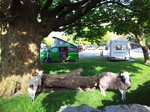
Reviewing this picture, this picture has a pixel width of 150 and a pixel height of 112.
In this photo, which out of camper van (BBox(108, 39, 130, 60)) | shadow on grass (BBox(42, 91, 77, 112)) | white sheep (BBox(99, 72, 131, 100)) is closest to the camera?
shadow on grass (BBox(42, 91, 77, 112))

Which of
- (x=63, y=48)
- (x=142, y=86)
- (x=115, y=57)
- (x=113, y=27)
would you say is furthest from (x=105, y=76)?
(x=115, y=57)

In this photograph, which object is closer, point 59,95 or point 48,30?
point 59,95

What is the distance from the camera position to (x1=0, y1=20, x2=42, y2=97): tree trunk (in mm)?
4586

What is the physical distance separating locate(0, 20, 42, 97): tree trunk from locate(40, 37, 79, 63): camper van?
828 cm

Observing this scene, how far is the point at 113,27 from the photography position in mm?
7043

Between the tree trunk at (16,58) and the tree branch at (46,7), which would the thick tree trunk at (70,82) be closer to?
the tree trunk at (16,58)

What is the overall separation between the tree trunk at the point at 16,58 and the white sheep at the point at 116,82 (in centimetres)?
335

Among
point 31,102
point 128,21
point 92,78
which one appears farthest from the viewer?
point 128,21

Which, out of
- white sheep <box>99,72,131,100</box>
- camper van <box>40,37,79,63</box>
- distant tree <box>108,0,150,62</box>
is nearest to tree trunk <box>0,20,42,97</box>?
white sheep <box>99,72,131,100</box>

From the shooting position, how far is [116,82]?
435 centimetres

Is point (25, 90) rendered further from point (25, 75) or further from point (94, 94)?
point (94, 94)

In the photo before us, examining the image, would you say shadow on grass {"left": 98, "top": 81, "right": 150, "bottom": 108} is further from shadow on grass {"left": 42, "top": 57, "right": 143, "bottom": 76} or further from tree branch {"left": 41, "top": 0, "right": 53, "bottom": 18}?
tree branch {"left": 41, "top": 0, "right": 53, "bottom": 18}

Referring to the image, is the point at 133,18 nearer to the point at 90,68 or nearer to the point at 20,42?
the point at 90,68

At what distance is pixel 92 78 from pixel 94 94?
0.75 metres
